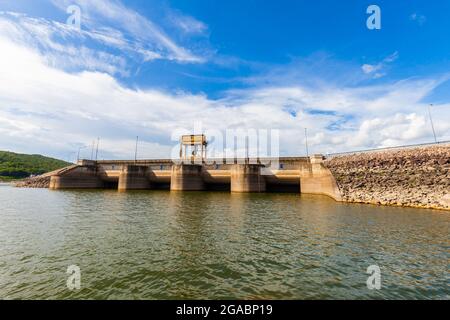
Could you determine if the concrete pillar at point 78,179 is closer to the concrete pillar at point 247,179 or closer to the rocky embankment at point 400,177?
the concrete pillar at point 247,179

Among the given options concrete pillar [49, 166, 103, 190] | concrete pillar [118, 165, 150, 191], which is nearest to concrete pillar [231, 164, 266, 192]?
concrete pillar [118, 165, 150, 191]

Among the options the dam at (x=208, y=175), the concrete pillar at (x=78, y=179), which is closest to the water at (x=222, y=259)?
the dam at (x=208, y=175)

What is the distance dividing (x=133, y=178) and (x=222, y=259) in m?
44.3

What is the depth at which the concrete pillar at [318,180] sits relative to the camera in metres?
32.5

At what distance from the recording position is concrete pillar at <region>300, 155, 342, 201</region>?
32.5 m

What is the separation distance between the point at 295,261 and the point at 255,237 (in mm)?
3420

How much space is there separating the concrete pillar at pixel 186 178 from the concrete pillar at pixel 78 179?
2308cm

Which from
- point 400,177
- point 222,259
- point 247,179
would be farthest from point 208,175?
point 222,259

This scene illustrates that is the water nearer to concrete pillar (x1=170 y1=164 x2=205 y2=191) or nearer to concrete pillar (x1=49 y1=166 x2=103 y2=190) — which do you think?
concrete pillar (x1=170 y1=164 x2=205 y2=191)

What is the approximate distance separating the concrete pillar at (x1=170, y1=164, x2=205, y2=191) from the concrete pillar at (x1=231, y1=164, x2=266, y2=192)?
7987mm

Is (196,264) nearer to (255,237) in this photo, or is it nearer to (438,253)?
(255,237)

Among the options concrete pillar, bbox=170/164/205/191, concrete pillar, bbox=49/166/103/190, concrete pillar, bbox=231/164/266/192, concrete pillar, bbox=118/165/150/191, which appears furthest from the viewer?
concrete pillar, bbox=49/166/103/190
